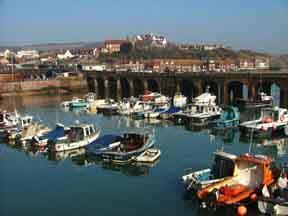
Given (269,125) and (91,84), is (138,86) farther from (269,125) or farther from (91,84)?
(269,125)

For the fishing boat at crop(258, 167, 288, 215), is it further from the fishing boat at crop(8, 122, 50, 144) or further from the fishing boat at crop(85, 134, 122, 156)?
the fishing boat at crop(8, 122, 50, 144)

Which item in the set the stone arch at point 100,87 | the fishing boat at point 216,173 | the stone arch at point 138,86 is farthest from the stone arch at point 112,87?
the fishing boat at point 216,173

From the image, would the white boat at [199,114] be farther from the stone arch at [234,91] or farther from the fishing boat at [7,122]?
the fishing boat at [7,122]

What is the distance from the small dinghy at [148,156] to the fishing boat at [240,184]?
22.6 ft

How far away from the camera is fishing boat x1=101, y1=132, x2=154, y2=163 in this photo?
914 inches

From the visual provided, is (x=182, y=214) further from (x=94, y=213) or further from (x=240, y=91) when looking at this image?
(x=240, y=91)

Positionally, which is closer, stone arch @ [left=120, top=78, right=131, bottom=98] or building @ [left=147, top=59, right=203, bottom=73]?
stone arch @ [left=120, top=78, right=131, bottom=98]

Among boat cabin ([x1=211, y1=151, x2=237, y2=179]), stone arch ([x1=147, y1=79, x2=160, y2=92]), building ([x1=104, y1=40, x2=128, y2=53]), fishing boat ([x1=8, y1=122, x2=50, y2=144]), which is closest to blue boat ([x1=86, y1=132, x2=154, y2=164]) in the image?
fishing boat ([x1=8, y1=122, x2=50, y2=144])

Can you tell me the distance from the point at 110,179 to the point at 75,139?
6956 millimetres

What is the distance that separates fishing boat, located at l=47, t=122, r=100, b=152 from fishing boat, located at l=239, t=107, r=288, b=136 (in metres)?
10.4

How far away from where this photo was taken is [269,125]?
98.1 ft

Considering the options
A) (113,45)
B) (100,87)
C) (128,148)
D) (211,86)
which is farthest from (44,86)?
(113,45)

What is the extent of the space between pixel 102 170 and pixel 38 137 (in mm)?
7335

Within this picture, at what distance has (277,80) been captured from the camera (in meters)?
45.4
